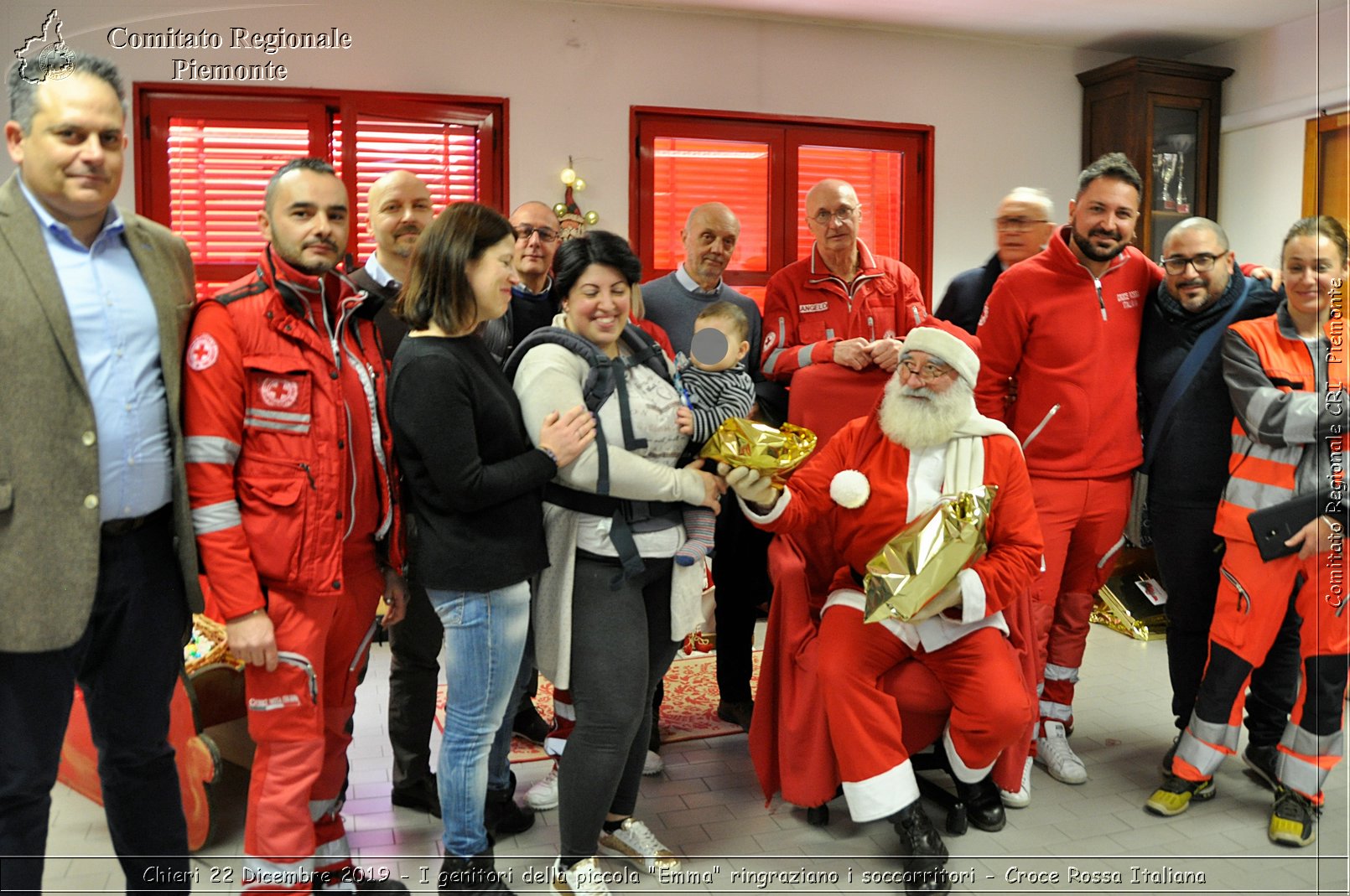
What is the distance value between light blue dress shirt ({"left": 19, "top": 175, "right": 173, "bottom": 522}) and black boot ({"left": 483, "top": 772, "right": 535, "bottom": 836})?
130 cm

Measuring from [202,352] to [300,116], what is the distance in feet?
12.2

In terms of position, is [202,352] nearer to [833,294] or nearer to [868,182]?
[833,294]

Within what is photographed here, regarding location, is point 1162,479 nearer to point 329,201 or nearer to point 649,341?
point 649,341

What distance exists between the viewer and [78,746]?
9.61 feet

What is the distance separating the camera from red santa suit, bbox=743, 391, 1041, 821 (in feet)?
8.87

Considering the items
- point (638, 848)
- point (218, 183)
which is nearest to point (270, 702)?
point (638, 848)

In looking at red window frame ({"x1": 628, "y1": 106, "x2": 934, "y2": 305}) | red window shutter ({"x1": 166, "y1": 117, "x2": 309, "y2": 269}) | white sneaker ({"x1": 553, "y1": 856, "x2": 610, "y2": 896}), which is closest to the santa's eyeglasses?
white sneaker ({"x1": 553, "y1": 856, "x2": 610, "y2": 896})

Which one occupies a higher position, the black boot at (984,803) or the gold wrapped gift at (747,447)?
the gold wrapped gift at (747,447)

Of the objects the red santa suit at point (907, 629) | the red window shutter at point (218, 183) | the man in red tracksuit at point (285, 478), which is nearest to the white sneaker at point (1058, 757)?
the red santa suit at point (907, 629)

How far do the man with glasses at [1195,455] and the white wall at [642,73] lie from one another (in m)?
3.31

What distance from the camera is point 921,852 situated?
2.65m

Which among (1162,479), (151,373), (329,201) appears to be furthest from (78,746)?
(1162,479)

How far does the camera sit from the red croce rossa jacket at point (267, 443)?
2027mm

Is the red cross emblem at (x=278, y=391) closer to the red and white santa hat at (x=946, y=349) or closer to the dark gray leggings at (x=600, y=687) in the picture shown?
the dark gray leggings at (x=600, y=687)
